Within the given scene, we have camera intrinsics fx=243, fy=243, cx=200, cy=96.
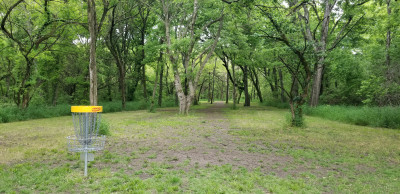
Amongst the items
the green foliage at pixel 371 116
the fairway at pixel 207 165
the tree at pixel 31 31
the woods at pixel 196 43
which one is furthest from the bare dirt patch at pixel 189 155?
the green foliage at pixel 371 116

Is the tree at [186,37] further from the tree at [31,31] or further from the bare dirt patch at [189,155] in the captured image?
the bare dirt patch at [189,155]

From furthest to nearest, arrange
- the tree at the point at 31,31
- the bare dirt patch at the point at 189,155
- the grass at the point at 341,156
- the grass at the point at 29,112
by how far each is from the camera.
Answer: the grass at the point at 29,112 < the tree at the point at 31,31 < the bare dirt patch at the point at 189,155 < the grass at the point at 341,156

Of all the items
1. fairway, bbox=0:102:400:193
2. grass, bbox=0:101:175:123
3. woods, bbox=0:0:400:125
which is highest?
woods, bbox=0:0:400:125

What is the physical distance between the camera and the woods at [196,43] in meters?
9.01

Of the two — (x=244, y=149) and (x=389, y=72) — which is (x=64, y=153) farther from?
(x=389, y=72)

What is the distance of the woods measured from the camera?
901cm

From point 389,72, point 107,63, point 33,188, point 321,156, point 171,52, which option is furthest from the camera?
point 107,63

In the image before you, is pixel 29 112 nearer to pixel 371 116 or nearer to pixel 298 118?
pixel 298 118

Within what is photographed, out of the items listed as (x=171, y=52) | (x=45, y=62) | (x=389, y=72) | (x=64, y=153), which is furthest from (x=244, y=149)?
(x=45, y=62)

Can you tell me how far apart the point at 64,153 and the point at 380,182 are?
244 inches

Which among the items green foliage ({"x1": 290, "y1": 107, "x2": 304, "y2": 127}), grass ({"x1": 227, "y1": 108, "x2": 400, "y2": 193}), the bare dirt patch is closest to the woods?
green foliage ({"x1": 290, "y1": 107, "x2": 304, "y2": 127})

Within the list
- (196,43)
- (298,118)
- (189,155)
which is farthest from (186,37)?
(189,155)

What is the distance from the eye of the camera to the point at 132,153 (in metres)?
5.55

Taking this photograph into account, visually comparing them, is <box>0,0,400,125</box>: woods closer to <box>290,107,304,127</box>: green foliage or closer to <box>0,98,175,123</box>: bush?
<box>290,107,304,127</box>: green foliage
